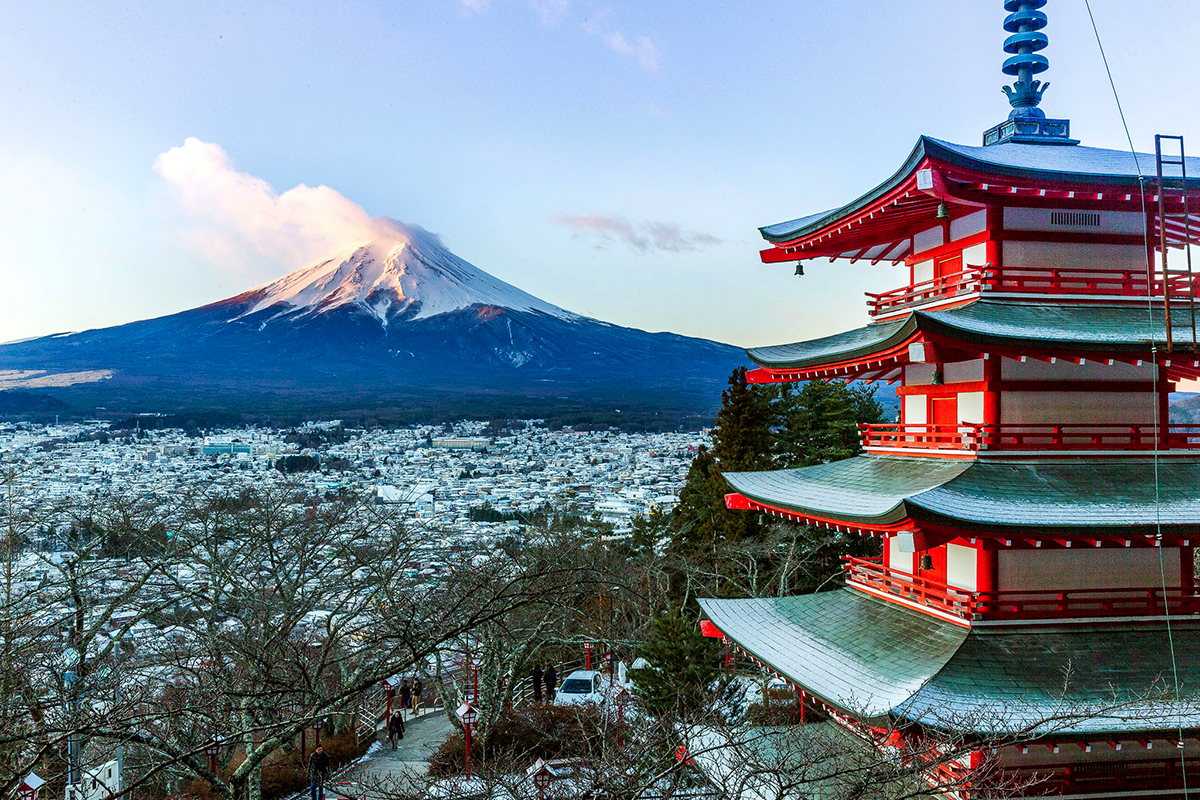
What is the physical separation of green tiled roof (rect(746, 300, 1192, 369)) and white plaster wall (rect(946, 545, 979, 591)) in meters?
2.41

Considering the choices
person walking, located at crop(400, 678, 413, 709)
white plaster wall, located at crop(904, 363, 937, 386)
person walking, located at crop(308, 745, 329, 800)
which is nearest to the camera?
white plaster wall, located at crop(904, 363, 937, 386)

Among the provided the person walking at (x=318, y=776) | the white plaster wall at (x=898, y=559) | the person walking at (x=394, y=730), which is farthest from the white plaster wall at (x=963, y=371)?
the person walking at (x=394, y=730)

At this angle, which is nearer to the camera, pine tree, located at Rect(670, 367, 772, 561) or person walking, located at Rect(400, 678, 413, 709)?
person walking, located at Rect(400, 678, 413, 709)

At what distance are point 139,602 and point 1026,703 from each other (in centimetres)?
2082

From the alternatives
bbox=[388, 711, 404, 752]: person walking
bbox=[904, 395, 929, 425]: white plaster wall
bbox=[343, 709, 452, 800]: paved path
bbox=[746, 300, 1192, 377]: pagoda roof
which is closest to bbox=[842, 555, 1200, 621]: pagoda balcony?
bbox=[904, 395, 929, 425]: white plaster wall

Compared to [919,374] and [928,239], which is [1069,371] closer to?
[919,374]

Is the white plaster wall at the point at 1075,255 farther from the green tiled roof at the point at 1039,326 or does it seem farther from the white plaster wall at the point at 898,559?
the white plaster wall at the point at 898,559

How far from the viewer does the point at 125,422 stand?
83500mm

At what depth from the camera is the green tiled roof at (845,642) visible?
8078 millimetres

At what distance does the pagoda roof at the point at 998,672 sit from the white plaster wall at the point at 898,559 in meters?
0.83

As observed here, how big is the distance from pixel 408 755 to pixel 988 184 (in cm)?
1523

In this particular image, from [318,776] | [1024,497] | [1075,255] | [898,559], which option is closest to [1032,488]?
[1024,497]

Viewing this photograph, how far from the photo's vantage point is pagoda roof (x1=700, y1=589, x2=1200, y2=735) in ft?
23.6

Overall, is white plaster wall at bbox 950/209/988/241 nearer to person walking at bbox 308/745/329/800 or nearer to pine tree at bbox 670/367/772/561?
→ person walking at bbox 308/745/329/800
